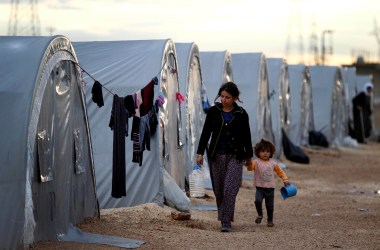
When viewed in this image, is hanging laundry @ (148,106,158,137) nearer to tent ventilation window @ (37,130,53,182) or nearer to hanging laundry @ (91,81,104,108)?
hanging laundry @ (91,81,104,108)

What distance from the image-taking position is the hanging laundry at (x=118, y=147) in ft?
39.4

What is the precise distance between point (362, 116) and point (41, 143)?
3291 centimetres

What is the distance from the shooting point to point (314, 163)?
86.7ft

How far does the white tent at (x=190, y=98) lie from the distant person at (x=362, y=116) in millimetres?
22124

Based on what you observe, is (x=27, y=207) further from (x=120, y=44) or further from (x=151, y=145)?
(x=120, y=44)

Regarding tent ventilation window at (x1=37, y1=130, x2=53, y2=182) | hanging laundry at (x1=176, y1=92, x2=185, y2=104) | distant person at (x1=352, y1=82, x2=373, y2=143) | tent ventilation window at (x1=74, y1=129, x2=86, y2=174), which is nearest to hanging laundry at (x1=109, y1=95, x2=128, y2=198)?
tent ventilation window at (x1=74, y1=129, x2=86, y2=174)

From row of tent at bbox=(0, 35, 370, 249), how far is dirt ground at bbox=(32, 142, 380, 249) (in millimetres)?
494

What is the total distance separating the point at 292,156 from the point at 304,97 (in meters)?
6.37

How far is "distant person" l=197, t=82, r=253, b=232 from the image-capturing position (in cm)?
1133

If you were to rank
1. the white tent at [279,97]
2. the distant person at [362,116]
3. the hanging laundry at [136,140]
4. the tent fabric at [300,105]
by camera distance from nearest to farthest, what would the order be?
the hanging laundry at [136,140], the white tent at [279,97], the tent fabric at [300,105], the distant person at [362,116]

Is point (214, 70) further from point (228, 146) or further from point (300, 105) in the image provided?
point (228, 146)

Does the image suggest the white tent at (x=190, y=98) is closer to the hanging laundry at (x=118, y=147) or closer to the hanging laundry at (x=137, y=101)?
the hanging laundry at (x=137, y=101)

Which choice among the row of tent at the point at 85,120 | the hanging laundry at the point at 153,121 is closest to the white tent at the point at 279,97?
the row of tent at the point at 85,120

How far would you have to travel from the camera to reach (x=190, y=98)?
17828 mm
